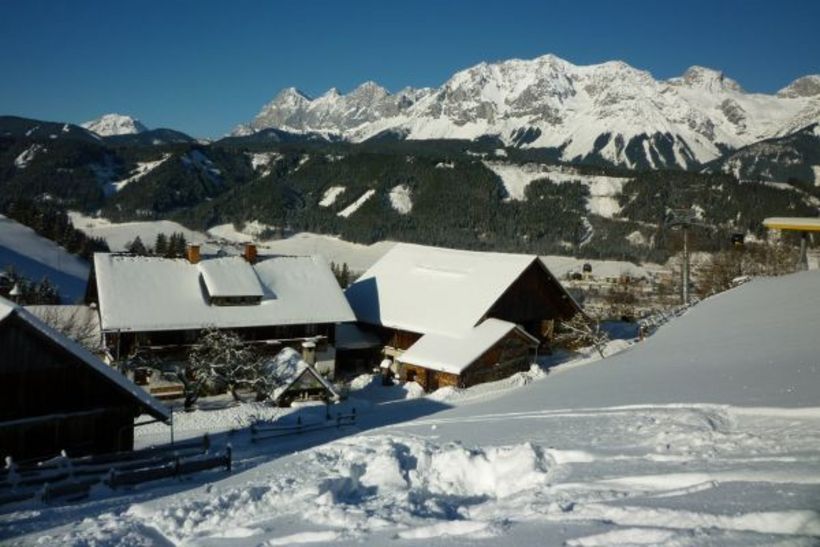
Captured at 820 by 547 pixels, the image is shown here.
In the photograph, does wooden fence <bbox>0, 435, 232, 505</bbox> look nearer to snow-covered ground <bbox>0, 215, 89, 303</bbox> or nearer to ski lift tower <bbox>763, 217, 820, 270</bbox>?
ski lift tower <bbox>763, 217, 820, 270</bbox>

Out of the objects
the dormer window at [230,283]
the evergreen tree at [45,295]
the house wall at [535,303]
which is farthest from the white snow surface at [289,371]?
the evergreen tree at [45,295]

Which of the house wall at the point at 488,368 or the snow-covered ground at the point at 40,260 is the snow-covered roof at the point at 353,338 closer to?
the house wall at the point at 488,368

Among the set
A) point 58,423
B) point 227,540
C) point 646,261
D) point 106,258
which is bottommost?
point 227,540

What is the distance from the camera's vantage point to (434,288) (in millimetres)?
43281

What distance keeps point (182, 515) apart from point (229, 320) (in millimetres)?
27143

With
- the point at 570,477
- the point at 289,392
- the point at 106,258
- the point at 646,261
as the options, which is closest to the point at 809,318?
the point at 570,477

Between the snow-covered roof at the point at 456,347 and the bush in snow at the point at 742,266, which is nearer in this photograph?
the snow-covered roof at the point at 456,347

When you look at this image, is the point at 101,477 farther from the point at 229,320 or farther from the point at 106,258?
the point at 106,258

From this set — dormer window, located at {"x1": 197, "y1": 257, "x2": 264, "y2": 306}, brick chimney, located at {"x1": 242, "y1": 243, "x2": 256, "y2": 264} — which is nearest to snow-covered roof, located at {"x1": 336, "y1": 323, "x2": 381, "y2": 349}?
dormer window, located at {"x1": 197, "y1": 257, "x2": 264, "y2": 306}

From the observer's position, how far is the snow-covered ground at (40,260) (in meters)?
→ 86.8

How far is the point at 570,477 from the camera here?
10648 millimetres

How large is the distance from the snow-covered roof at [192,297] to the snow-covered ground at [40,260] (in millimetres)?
44908

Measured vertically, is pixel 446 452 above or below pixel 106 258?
below

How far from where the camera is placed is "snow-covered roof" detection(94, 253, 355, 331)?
114 feet
